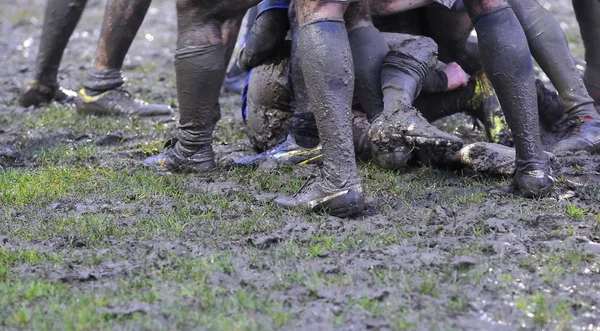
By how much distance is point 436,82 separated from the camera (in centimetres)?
521

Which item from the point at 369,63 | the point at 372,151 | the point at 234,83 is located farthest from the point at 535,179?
the point at 234,83

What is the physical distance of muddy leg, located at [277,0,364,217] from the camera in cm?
382

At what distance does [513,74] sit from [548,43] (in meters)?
1.05

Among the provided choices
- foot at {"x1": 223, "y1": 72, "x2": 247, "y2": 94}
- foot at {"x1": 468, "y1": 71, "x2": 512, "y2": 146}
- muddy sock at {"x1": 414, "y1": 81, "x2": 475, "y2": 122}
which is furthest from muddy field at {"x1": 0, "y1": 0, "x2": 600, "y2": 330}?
foot at {"x1": 223, "y1": 72, "x2": 247, "y2": 94}

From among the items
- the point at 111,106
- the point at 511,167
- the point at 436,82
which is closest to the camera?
the point at 511,167

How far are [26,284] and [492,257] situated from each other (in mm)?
1648

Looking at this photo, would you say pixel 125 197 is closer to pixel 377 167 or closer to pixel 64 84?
pixel 377 167

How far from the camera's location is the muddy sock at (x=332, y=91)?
3822 millimetres

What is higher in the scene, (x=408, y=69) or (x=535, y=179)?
(x=408, y=69)

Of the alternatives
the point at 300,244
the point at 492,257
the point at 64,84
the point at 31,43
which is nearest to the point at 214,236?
the point at 300,244

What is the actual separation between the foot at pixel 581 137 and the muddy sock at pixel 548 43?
19 cm

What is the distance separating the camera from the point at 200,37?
4.47 meters

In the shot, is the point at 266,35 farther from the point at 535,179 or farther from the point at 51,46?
the point at 51,46

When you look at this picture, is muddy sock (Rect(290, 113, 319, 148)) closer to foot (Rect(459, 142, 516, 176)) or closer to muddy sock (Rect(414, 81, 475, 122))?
muddy sock (Rect(414, 81, 475, 122))
